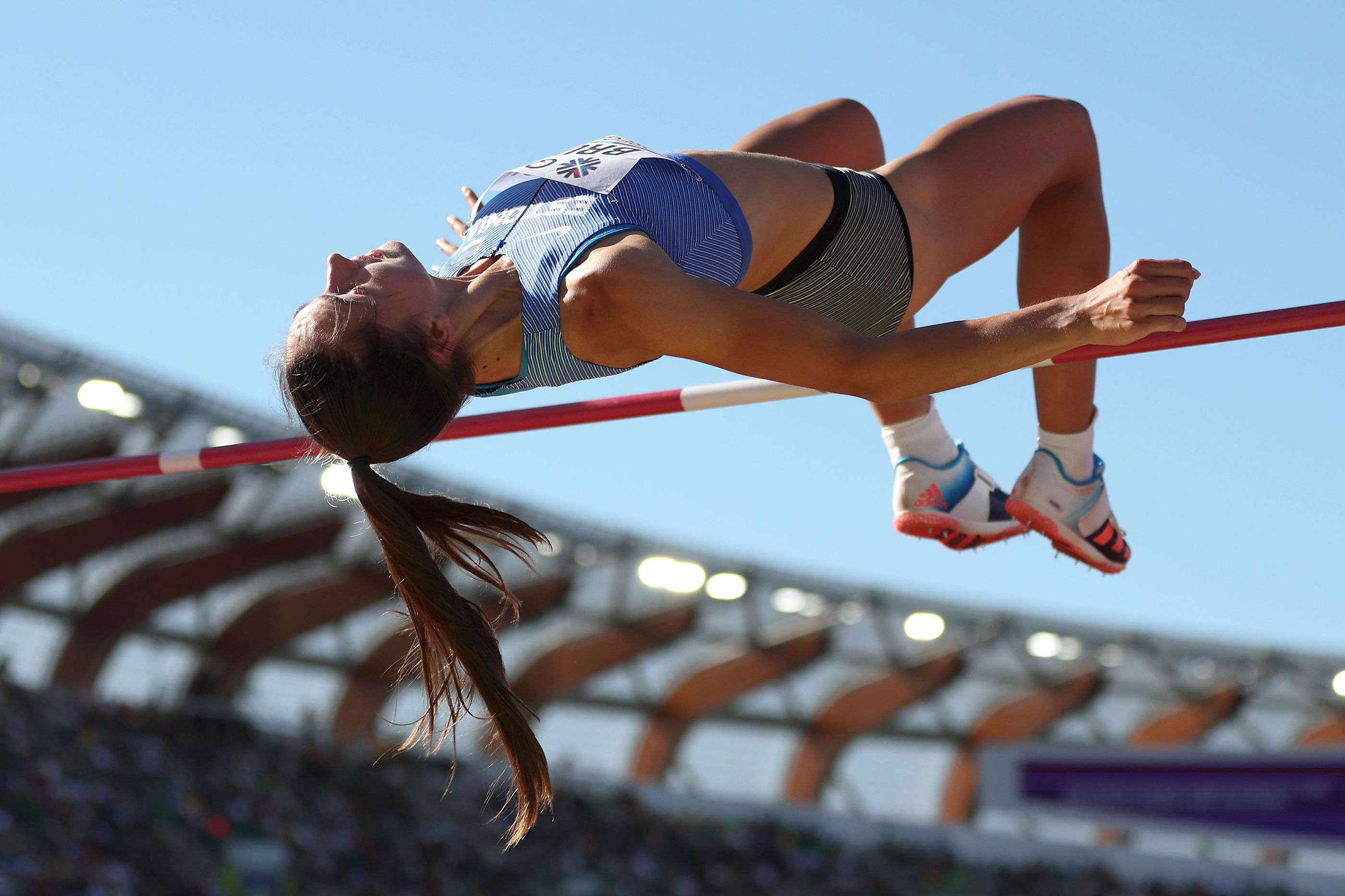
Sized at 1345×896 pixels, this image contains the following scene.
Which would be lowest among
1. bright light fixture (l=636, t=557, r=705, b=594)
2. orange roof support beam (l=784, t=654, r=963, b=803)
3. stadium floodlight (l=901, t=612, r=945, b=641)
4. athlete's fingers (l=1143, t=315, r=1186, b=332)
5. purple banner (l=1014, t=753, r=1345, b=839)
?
orange roof support beam (l=784, t=654, r=963, b=803)

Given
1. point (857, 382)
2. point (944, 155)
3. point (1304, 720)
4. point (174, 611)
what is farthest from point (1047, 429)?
point (1304, 720)

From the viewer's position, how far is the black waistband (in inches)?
114

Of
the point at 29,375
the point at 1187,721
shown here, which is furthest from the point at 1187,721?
the point at 29,375

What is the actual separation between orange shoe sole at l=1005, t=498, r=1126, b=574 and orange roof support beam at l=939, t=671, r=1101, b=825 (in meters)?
20.4

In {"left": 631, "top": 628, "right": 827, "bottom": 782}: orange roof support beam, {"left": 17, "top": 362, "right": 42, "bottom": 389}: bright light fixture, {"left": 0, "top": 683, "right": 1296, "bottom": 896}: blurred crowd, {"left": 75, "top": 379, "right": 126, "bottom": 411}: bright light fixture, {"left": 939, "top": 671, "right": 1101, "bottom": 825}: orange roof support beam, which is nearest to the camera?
{"left": 0, "top": 683, "right": 1296, "bottom": 896}: blurred crowd

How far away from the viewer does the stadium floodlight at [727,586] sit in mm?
19734

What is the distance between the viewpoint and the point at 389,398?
2.50m

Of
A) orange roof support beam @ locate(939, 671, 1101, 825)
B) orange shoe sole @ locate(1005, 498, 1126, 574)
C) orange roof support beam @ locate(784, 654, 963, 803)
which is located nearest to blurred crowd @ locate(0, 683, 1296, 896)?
orange roof support beam @ locate(784, 654, 963, 803)

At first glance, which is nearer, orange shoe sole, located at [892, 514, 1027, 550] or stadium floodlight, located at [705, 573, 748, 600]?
orange shoe sole, located at [892, 514, 1027, 550]

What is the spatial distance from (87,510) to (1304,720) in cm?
2034

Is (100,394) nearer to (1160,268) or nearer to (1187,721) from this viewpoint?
(1160,268)

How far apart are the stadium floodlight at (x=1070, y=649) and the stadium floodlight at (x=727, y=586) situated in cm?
555

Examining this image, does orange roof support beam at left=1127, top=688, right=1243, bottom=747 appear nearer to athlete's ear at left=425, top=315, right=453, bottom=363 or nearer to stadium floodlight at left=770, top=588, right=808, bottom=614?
stadium floodlight at left=770, top=588, right=808, bottom=614

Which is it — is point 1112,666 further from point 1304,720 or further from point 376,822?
point 376,822
